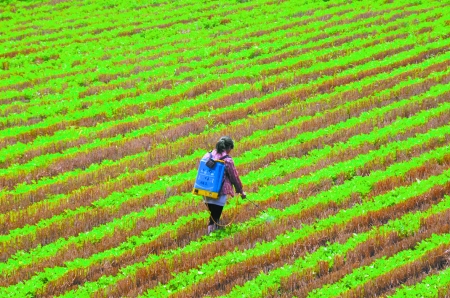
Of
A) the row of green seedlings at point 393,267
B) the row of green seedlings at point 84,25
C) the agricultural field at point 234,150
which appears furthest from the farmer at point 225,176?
the row of green seedlings at point 84,25

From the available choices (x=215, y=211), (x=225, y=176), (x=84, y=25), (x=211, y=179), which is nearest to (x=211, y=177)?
(x=211, y=179)

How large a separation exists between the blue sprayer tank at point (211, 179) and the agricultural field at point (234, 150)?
876mm

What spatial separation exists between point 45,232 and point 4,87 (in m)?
11.0

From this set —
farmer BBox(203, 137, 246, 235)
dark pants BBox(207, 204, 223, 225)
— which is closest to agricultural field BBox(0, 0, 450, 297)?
dark pants BBox(207, 204, 223, 225)

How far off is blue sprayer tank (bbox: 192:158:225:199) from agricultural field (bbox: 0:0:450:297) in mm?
876

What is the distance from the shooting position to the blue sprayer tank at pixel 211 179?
1144cm

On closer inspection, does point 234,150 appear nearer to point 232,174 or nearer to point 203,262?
point 232,174

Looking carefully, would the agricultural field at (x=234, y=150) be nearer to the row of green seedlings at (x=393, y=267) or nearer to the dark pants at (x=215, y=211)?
the row of green seedlings at (x=393, y=267)

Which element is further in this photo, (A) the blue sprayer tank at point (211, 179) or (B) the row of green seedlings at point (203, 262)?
(A) the blue sprayer tank at point (211, 179)

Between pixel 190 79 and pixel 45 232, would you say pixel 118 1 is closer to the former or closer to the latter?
pixel 190 79

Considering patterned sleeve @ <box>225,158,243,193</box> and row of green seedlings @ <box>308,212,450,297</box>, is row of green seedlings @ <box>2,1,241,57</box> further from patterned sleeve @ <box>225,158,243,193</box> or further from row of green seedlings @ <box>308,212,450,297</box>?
row of green seedlings @ <box>308,212,450,297</box>

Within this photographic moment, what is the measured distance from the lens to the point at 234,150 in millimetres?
16266

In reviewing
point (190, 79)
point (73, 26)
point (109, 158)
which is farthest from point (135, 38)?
point (109, 158)

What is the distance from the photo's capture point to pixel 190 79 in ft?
72.5
